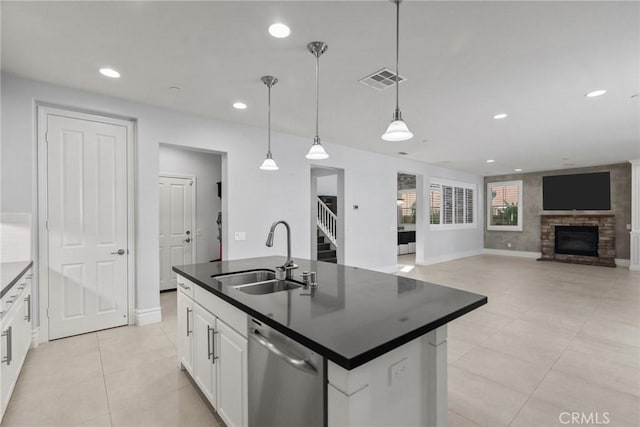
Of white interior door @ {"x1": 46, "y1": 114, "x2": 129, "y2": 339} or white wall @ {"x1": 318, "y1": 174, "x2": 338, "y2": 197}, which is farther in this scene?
white wall @ {"x1": 318, "y1": 174, "x2": 338, "y2": 197}

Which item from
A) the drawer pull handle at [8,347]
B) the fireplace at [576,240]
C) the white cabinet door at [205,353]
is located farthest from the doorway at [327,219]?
the fireplace at [576,240]

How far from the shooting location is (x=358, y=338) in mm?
1115

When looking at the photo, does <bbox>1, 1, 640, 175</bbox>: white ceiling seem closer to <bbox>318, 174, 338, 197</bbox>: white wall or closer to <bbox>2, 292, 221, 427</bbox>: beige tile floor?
<bbox>2, 292, 221, 427</bbox>: beige tile floor

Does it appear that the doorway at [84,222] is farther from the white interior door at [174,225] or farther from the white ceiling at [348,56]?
the white interior door at [174,225]

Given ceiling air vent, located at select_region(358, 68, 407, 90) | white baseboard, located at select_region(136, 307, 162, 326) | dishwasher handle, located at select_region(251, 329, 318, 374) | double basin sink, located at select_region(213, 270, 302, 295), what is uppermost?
ceiling air vent, located at select_region(358, 68, 407, 90)

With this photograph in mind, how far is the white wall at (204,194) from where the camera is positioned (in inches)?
216

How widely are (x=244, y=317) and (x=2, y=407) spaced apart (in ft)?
5.93

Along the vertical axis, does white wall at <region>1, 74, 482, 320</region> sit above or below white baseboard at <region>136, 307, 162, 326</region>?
above

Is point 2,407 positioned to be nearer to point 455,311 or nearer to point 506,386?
point 455,311

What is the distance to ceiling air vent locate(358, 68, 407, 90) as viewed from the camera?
112 inches

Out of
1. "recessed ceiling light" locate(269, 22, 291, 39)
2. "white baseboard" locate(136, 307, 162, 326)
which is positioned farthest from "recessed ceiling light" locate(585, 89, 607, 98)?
"white baseboard" locate(136, 307, 162, 326)

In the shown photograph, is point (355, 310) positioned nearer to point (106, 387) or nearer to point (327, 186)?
point (106, 387)

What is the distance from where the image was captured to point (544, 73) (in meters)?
2.88

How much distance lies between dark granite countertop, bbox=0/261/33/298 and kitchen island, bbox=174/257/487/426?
116 cm
